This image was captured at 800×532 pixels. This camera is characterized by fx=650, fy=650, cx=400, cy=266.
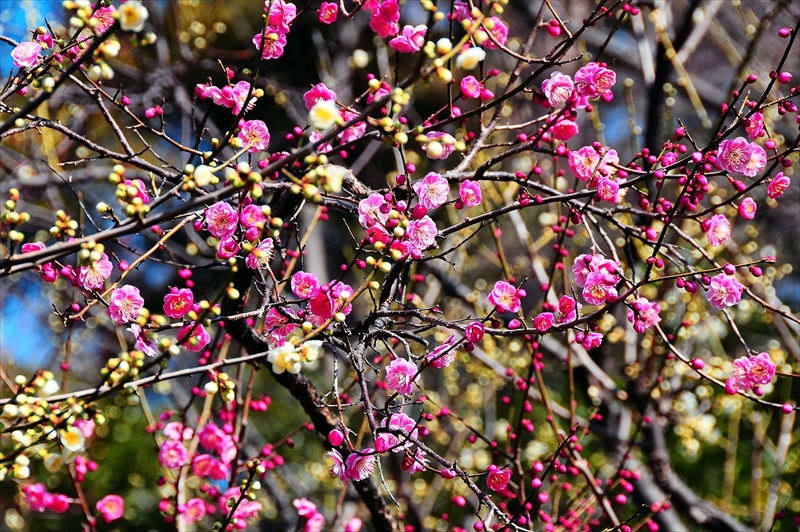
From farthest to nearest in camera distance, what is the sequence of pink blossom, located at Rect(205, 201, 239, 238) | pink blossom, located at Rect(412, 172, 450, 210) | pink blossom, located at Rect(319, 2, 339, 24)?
pink blossom, located at Rect(319, 2, 339, 24) → pink blossom, located at Rect(412, 172, 450, 210) → pink blossom, located at Rect(205, 201, 239, 238)

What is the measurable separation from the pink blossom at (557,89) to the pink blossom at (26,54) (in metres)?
1.18

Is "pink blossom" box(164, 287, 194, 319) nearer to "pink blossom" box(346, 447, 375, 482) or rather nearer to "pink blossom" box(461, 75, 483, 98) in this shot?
"pink blossom" box(346, 447, 375, 482)

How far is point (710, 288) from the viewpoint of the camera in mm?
1573

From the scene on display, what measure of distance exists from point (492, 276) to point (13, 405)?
5787 mm

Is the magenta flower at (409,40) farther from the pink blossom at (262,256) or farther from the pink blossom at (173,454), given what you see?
the pink blossom at (173,454)

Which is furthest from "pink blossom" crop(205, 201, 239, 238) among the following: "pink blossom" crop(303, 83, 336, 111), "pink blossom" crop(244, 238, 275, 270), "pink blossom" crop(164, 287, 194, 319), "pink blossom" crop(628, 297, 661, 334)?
"pink blossom" crop(628, 297, 661, 334)

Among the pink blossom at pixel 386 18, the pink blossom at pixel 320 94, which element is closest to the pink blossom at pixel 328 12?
the pink blossom at pixel 386 18

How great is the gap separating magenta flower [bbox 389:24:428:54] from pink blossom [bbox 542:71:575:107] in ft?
1.07

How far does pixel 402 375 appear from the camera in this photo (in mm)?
1486

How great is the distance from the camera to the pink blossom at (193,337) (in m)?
1.15

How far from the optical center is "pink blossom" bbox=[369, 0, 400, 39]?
1582mm

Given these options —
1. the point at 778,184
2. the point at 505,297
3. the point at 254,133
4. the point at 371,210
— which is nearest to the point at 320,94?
the point at 254,133

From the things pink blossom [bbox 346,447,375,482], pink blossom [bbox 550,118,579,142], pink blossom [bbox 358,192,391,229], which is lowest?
pink blossom [bbox 346,447,375,482]

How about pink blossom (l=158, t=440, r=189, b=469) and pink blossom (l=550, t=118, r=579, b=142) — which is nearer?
pink blossom (l=550, t=118, r=579, b=142)
